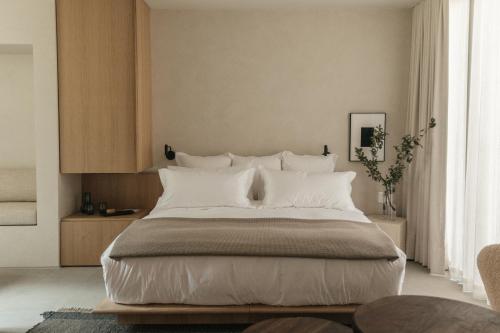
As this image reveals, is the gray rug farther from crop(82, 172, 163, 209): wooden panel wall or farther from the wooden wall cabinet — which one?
crop(82, 172, 163, 209): wooden panel wall

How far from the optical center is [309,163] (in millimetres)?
4621

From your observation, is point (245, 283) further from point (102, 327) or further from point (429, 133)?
point (429, 133)

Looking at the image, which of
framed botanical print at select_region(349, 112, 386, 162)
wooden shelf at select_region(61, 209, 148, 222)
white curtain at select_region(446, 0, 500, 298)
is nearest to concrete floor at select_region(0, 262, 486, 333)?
white curtain at select_region(446, 0, 500, 298)

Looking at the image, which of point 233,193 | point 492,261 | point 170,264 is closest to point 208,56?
point 233,193

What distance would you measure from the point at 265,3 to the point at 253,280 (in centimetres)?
299

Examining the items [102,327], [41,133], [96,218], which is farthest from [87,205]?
[102,327]

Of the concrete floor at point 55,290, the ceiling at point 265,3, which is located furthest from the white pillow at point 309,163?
the ceiling at point 265,3

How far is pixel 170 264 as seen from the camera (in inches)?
112

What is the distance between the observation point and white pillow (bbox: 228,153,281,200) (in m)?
4.50

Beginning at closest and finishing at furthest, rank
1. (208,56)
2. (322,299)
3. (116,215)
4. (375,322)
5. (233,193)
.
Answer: (375,322) < (322,299) < (233,193) < (116,215) < (208,56)

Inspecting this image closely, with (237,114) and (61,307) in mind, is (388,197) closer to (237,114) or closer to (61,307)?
(237,114)

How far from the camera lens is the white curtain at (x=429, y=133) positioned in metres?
4.14

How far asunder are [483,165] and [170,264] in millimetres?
2406

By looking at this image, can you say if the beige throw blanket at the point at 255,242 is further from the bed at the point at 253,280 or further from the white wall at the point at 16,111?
the white wall at the point at 16,111
